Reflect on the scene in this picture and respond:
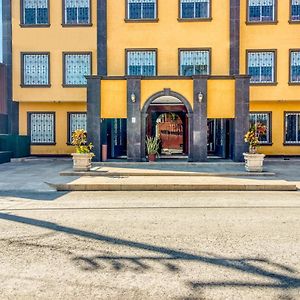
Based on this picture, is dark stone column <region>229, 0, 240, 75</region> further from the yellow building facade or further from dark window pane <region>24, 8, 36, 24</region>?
dark window pane <region>24, 8, 36, 24</region>

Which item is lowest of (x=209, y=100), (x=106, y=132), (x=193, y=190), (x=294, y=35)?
(x=193, y=190)

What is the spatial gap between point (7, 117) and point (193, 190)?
16864mm

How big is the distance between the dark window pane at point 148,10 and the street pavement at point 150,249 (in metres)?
15.9

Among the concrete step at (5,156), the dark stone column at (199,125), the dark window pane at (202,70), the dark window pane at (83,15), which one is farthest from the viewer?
the dark window pane at (83,15)

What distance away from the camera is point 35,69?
77.7 ft

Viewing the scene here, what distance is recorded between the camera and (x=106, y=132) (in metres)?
22.9

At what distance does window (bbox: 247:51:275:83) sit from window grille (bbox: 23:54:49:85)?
42.9 feet

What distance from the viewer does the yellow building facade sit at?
2261cm

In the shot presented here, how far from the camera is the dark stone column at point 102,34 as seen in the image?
74.7 feet

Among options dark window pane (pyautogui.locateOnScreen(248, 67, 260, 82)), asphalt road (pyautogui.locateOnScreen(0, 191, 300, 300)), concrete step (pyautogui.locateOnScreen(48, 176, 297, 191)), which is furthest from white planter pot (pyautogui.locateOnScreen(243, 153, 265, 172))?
dark window pane (pyautogui.locateOnScreen(248, 67, 260, 82))

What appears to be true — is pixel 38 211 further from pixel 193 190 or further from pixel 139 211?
pixel 193 190

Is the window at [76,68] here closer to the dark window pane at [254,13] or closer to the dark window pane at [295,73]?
the dark window pane at [254,13]

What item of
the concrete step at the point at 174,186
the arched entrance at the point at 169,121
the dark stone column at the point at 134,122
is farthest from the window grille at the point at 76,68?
the concrete step at the point at 174,186

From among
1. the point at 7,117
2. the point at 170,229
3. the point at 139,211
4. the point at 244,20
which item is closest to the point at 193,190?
the point at 139,211
